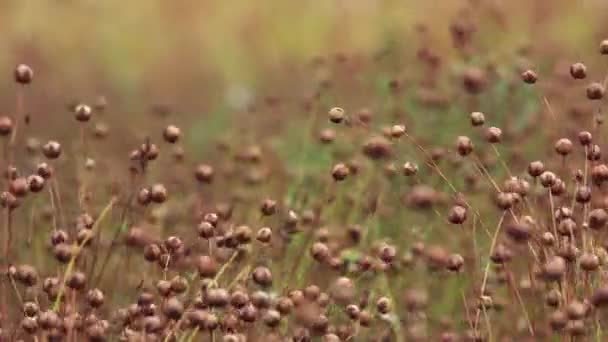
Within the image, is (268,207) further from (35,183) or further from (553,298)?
(553,298)

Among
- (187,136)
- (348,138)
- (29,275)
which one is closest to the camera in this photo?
(29,275)

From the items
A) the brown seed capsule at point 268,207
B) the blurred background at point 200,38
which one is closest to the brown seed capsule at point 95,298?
the brown seed capsule at point 268,207

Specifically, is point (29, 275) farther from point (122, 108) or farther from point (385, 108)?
point (122, 108)

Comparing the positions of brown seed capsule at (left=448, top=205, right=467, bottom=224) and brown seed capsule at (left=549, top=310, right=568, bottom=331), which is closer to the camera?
brown seed capsule at (left=549, top=310, right=568, bottom=331)

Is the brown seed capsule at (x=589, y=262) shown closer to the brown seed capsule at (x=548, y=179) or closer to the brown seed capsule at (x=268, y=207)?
the brown seed capsule at (x=548, y=179)

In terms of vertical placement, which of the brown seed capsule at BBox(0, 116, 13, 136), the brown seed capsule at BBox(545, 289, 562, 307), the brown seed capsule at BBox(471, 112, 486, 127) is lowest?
the brown seed capsule at BBox(545, 289, 562, 307)

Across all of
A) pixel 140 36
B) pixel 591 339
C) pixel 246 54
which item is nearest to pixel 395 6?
pixel 246 54

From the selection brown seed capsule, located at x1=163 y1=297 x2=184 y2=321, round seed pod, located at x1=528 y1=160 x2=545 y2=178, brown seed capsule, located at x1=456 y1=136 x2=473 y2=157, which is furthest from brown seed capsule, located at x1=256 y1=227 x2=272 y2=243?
round seed pod, located at x1=528 y1=160 x2=545 y2=178

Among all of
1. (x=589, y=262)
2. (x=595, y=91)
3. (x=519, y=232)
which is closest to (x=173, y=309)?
(x=519, y=232)

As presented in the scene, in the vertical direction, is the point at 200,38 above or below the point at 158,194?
above

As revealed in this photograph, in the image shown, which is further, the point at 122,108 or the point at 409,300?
the point at 122,108

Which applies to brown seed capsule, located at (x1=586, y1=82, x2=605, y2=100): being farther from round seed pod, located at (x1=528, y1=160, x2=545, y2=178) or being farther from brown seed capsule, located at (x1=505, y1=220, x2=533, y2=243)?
brown seed capsule, located at (x1=505, y1=220, x2=533, y2=243)
